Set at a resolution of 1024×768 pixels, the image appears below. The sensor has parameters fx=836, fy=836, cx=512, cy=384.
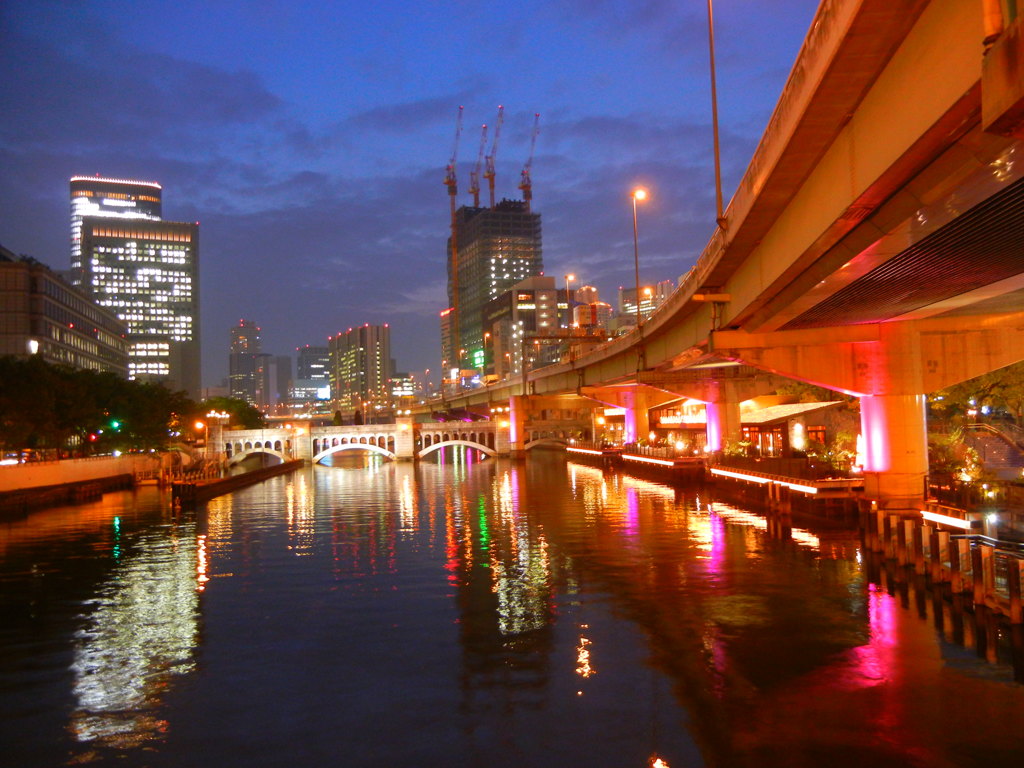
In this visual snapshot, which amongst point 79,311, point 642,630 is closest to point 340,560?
point 642,630

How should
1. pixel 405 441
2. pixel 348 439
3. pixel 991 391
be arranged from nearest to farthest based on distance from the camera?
pixel 991 391
pixel 405 441
pixel 348 439

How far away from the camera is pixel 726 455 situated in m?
61.5

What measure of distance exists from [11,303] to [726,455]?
310 ft

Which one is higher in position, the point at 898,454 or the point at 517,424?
the point at 517,424

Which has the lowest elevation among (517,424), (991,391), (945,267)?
(517,424)

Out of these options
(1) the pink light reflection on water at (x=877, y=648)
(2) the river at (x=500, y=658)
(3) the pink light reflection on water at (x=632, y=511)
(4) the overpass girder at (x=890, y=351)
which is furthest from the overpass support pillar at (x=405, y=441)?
(1) the pink light reflection on water at (x=877, y=648)

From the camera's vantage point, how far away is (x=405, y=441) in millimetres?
128250

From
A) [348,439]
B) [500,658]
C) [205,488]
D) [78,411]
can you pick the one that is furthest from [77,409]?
[348,439]

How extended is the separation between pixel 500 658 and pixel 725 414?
52.4 meters

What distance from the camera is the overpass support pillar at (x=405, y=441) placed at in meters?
128

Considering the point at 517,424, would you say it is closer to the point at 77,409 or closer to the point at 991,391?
the point at 77,409

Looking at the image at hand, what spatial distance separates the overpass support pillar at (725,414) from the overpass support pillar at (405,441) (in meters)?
67.9

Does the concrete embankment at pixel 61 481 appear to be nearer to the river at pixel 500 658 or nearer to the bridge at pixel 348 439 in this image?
the river at pixel 500 658

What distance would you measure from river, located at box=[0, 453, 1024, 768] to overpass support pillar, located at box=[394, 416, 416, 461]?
9158 cm
